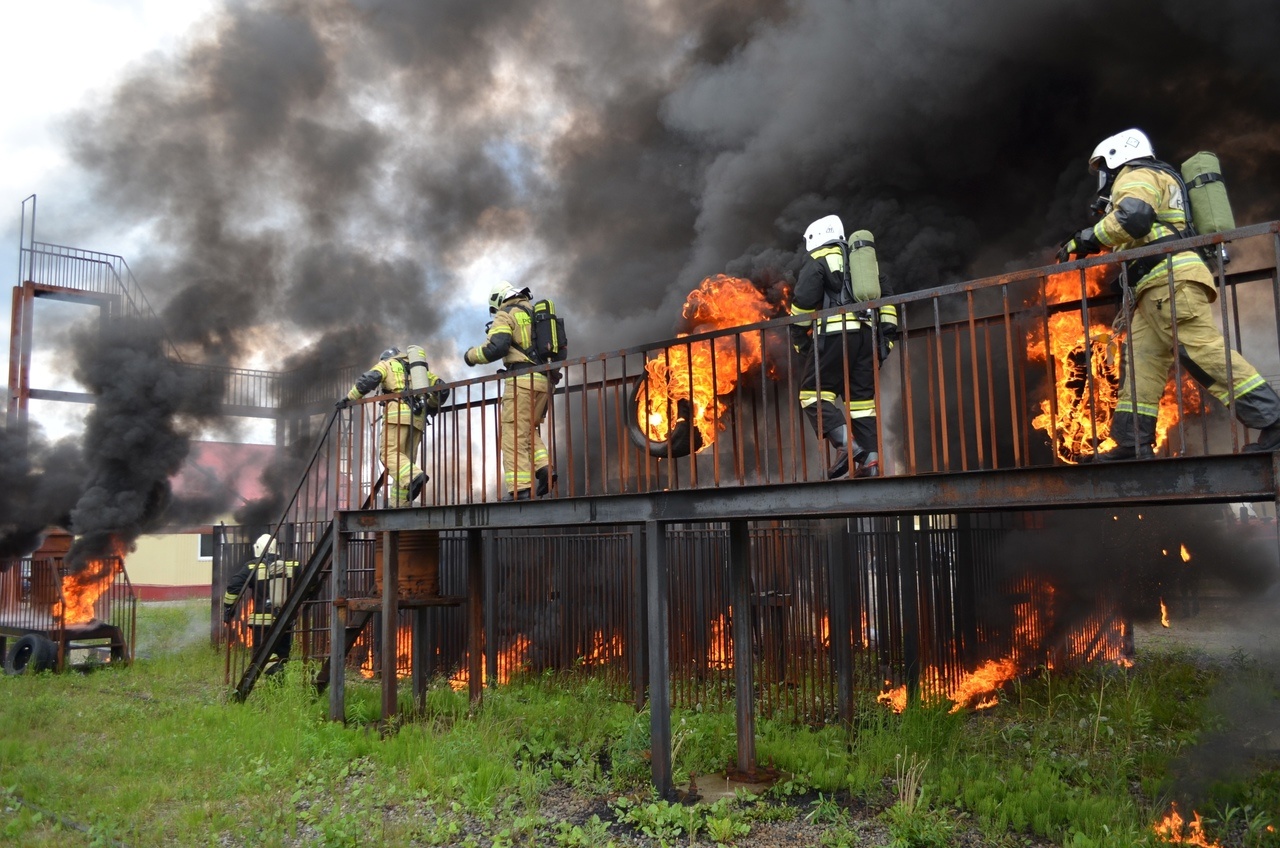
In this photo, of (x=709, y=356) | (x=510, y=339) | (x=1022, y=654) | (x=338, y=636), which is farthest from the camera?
(x=1022, y=654)

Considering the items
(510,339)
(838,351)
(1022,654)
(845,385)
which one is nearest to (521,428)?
(510,339)

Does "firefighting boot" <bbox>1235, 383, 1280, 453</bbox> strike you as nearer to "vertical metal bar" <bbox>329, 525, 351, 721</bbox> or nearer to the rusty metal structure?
the rusty metal structure

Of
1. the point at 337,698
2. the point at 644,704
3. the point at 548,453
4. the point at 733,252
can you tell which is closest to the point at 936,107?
the point at 733,252

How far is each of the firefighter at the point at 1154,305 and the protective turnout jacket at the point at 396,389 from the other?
572cm

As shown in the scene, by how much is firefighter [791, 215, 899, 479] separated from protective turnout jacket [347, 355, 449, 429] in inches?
151

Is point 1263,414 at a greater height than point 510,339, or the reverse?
point 510,339

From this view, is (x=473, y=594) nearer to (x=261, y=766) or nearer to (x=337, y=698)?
(x=337, y=698)

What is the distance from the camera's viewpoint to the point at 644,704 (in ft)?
31.3

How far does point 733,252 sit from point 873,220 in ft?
7.78

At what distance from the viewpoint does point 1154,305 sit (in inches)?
189

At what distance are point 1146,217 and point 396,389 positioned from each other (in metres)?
7.09

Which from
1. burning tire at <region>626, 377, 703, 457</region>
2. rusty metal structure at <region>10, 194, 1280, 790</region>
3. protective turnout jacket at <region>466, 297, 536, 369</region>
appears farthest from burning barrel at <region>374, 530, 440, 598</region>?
burning tire at <region>626, 377, 703, 457</region>

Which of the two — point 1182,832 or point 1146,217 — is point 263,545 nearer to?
point 1182,832

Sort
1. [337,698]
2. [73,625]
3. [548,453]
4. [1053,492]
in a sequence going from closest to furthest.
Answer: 1. [1053,492]
2. [548,453]
3. [337,698]
4. [73,625]
